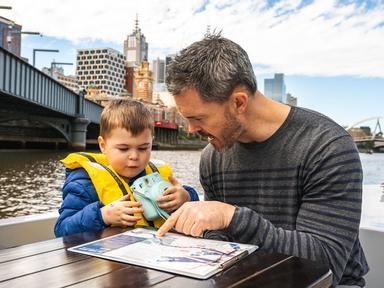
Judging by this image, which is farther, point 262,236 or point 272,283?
point 262,236

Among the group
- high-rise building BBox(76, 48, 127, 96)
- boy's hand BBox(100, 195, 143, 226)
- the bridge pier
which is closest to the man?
boy's hand BBox(100, 195, 143, 226)

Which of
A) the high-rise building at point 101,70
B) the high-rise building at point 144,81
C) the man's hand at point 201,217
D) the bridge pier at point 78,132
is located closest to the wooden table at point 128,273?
the man's hand at point 201,217

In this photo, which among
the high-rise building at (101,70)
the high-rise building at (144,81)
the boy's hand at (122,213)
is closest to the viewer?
the boy's hand at (122,213)

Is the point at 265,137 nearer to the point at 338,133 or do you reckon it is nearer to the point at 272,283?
the point at 338,133

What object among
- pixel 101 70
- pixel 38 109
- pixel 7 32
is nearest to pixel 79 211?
pixel 38 109

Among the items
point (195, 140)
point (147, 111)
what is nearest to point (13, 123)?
point (195, 140)

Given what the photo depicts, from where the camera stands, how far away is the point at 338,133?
1804mm

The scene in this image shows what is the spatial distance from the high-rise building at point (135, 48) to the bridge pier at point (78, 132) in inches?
3057

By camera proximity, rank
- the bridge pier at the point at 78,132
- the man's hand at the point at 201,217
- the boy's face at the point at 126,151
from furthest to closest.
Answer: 1. the bridge pier at the point at 78,132
2. the boy's face at the point at 126,151
3. the man's hand at the point at 201,217

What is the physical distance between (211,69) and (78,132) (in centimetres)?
3768

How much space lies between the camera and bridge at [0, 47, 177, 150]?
67.0ft

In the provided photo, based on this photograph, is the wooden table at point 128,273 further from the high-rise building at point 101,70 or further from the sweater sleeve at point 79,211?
the high-rise building at point 101,70

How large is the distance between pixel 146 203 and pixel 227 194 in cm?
38

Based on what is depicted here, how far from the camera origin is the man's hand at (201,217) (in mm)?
1539
